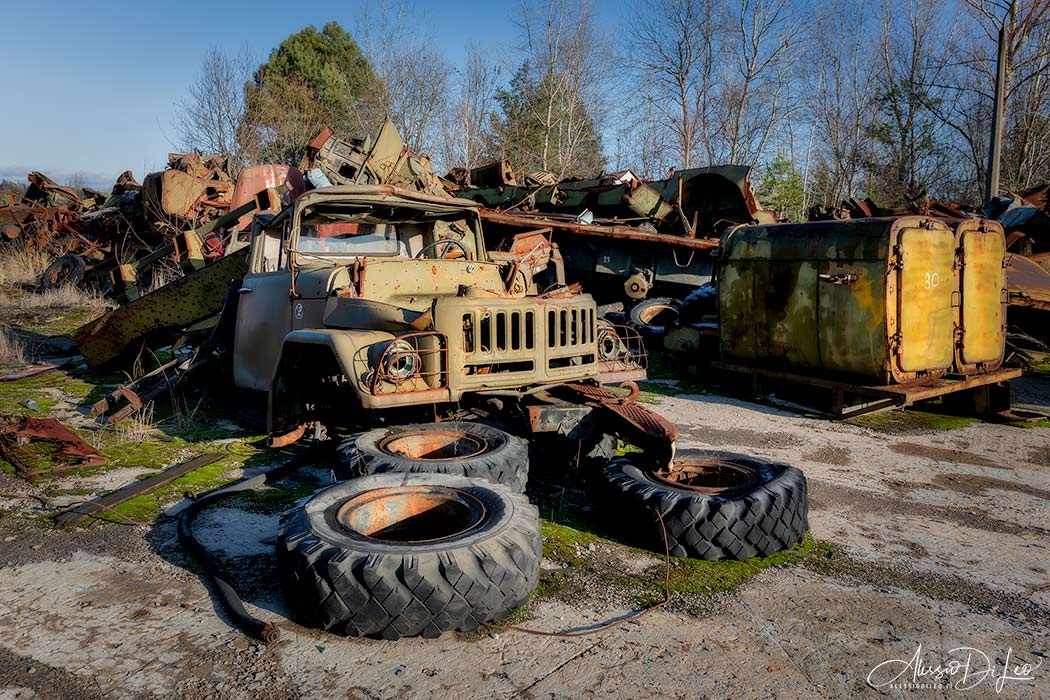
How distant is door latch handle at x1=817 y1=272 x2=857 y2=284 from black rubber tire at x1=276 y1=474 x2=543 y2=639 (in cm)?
479

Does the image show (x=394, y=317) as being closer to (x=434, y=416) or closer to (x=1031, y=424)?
(x=434, y=416)

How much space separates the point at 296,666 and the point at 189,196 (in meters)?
11.9

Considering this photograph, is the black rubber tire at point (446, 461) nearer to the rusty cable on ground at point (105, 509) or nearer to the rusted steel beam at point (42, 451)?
the rusty cable on ground at point (105, 509)

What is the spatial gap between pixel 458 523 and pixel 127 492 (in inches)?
83.5

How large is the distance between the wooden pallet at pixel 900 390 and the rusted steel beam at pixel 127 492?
17.4 feet

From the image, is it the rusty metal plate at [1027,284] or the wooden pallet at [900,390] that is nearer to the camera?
the wooden pallet at [900,390]

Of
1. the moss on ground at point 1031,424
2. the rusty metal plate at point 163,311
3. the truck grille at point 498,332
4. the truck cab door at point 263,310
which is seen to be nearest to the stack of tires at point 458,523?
the truck grille at point 498,332

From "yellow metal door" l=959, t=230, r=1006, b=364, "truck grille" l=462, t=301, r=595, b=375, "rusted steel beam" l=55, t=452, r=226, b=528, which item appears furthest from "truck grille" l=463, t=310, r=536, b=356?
"yellow metal door" l=959, t=230, r=1006, b=364

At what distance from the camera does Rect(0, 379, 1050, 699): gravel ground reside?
2.54 m

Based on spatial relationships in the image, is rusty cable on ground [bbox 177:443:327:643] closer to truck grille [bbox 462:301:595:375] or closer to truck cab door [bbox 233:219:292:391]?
truck cab door [bbox 233:219:292:391]

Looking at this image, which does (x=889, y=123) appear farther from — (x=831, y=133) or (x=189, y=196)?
(x=189, y=196)

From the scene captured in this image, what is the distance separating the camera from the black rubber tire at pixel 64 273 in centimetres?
1321

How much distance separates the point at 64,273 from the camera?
526 inches

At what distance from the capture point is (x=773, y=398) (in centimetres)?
795
